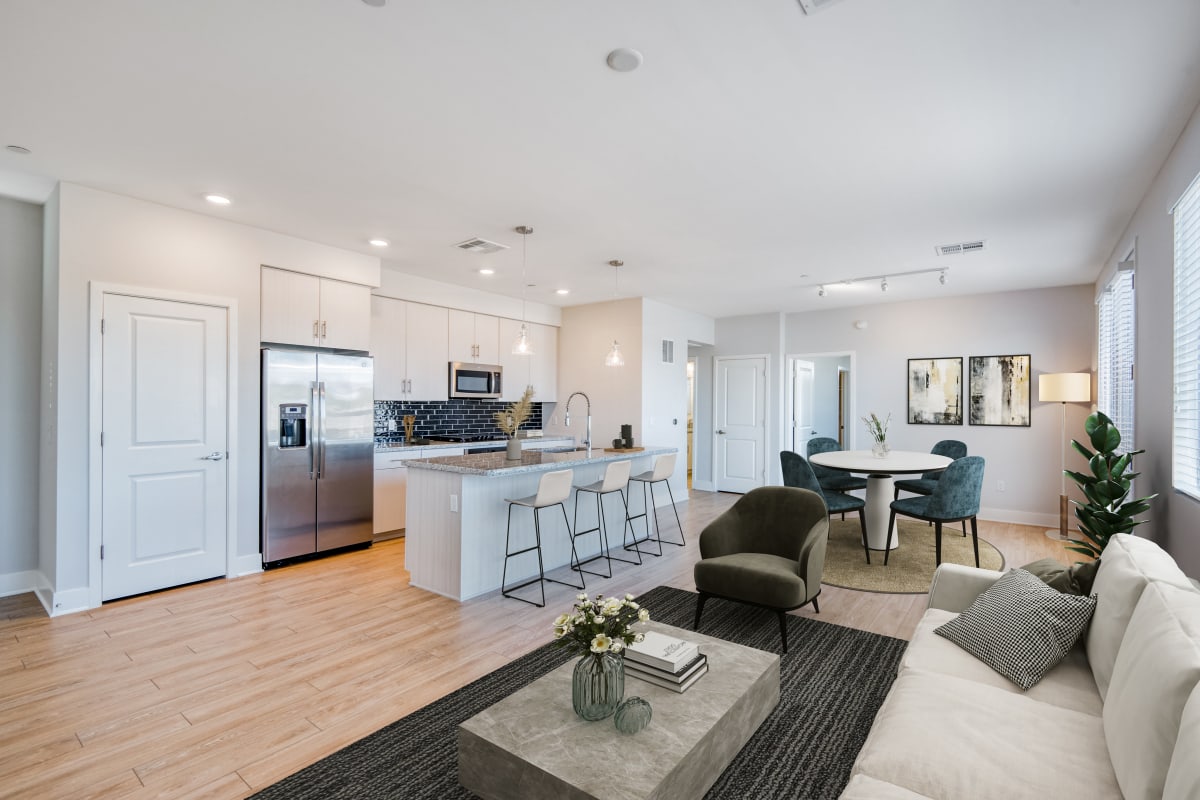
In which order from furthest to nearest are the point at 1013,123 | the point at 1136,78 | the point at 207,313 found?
the point at 207,313, the point at 1013,123, the point at 1136,78

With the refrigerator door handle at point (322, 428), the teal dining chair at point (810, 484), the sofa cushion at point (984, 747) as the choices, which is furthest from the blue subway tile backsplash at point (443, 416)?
the sofa cushion at point (984, 747)

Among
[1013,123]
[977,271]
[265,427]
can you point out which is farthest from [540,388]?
[1013,123]

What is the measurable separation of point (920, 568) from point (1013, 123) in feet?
11.0

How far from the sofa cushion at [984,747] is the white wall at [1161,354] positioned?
1.73 m

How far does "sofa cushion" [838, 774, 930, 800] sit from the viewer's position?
4.54ft

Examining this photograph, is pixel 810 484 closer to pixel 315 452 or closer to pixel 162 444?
pixel 315 452

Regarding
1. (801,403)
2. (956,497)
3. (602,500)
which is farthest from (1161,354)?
(801,403)

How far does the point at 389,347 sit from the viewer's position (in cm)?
578

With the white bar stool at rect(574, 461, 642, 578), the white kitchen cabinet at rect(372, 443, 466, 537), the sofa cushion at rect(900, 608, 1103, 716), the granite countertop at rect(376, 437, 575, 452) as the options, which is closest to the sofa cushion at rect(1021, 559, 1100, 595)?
the sofa cushion at rect(900, 608, 1103, 716)

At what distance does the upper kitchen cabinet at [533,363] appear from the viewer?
7023 millimetres

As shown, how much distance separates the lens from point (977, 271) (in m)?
5.56

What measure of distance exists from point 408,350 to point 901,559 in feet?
16.6

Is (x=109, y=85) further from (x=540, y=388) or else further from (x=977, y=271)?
(x=977, y=271)

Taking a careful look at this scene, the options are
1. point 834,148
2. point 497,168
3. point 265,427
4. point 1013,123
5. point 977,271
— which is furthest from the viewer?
point 977,271
